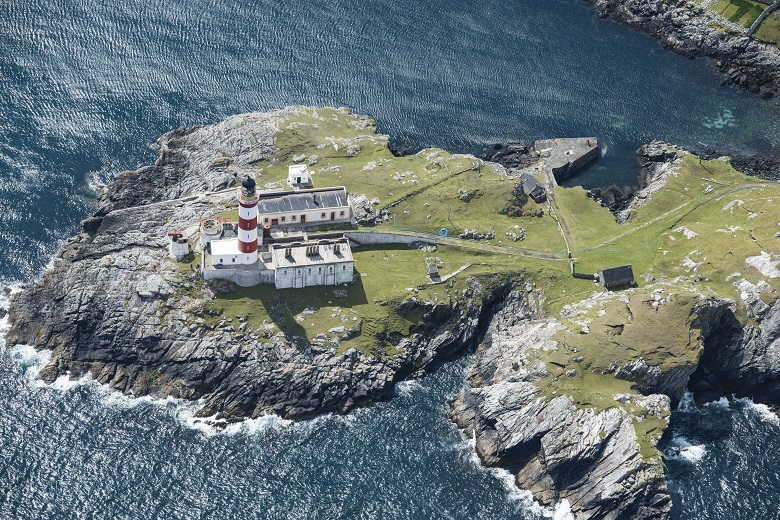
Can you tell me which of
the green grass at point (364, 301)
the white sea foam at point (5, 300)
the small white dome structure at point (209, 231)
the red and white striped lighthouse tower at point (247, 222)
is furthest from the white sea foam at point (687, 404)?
the white sea foam at point (5, 300)

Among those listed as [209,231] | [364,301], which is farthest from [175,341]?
[364,301]

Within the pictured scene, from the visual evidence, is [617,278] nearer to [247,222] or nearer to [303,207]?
[303,207]

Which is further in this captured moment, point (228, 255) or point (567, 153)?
point (567, 153)

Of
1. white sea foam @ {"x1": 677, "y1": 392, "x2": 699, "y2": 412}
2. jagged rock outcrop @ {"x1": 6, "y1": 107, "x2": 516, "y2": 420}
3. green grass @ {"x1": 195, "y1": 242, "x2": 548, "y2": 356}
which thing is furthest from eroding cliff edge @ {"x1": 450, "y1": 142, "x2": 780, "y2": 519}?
jagged rock outcrop @ {"x1": 6, "y1": 107, "x2": 516, "y2": 420}

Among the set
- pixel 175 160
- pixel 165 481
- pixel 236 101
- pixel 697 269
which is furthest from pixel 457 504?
pixel 236 101

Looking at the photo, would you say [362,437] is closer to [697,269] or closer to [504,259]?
[504,259]

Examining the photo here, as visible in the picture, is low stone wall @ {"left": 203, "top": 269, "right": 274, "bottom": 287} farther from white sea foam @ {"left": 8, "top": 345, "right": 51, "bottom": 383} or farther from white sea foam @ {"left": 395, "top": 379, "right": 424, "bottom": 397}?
white sea foam @ {"left": 8, "top": 345, "right": 51, "bottom": 383}

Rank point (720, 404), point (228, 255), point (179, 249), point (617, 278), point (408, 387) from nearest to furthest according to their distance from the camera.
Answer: point (408, 387)
point (720, 404)
point (228, 255)
point (179, 249)
point (617, 278)
